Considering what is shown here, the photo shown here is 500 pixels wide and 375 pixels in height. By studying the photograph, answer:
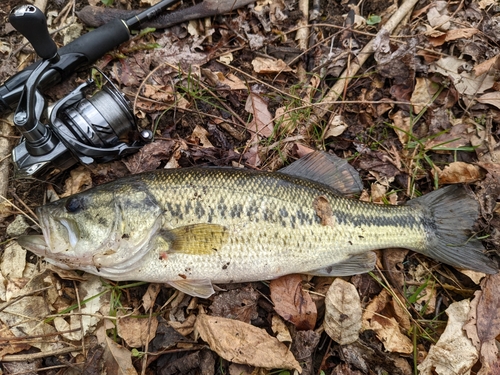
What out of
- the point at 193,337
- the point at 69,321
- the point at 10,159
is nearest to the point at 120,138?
the point at 10,159

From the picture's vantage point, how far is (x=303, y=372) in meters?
3.21

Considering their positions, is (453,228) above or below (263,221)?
below

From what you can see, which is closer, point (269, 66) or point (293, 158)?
point (293, 158)

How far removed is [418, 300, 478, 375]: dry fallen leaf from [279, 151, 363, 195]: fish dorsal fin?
1.42 m

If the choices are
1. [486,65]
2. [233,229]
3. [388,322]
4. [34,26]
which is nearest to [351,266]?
Result: [388,322]

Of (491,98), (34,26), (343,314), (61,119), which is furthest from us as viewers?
(491,98)

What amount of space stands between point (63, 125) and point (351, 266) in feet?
9.38

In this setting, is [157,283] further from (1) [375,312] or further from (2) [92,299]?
(1) [375,312]

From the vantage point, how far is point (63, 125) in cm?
329

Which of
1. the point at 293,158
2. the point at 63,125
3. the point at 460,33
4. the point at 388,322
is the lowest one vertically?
the point at 388,322

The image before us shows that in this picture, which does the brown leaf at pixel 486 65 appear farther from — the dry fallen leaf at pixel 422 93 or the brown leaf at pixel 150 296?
the brown leaf at pixel 150 296

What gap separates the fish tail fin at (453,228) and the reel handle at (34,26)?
Result: 3483mm

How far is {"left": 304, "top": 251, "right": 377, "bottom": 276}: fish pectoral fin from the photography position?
331 centimetres

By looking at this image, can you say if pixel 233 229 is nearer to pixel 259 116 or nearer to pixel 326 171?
pixel 326 171
